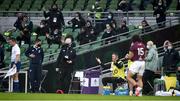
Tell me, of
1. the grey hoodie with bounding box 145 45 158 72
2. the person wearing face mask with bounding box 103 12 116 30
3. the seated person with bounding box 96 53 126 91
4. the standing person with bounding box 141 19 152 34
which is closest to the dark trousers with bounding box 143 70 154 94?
the grey hoodie with bounding box 145 45 158 72

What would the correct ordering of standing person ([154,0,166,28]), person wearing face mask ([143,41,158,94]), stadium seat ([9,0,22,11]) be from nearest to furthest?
person wearing face mask ([143,41,158,94]) < standing person ([154,0,166,28]) < stadium seat ([9,0,22,11])

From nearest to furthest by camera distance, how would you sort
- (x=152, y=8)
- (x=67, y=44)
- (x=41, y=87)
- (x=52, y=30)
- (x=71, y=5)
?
1. (x=67, y=44)
2. (x=41, y=87)
3. (x=52, y=30)
4. (x=152, y=8)
5. (x=71, y=5)

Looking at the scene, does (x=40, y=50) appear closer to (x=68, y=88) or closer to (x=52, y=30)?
(x=68, y=88)

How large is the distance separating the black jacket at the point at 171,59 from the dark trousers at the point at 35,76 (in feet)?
12.9

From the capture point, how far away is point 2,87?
56.8 ft

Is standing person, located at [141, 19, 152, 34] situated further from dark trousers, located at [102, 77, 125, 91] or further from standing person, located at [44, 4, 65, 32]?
dark trousers, located at [102, 77, 125, 91]

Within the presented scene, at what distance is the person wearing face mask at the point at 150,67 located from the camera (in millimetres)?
16188

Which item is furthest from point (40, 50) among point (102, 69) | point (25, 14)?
point (25, 14)

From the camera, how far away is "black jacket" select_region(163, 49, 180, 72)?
16.4 metres

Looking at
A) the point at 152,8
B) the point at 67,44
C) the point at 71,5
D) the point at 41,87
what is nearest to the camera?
the point at 67,44

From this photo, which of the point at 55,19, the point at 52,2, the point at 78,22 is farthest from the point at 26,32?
the point at 52,2

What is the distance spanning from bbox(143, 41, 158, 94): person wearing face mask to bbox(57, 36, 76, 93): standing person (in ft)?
7.44

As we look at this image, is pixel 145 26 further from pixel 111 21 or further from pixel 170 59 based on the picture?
pixel 170 59

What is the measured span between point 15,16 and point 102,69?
6.15 m
